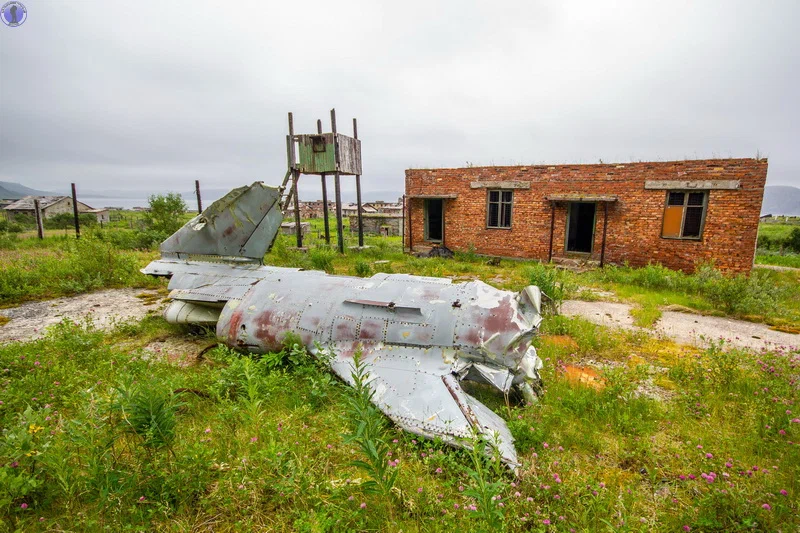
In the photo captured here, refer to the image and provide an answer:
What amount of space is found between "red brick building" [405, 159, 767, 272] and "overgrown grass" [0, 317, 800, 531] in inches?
328

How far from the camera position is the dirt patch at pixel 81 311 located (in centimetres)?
633

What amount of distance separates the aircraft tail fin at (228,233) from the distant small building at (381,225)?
23.0 meters

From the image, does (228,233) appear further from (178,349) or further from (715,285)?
(715,285)

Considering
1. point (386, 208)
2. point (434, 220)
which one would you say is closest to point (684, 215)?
point (434, 220)

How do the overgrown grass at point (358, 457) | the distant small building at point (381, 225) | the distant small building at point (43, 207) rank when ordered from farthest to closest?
the distant small building at point (43, 207) → the distant small building at point (381, 225) → the overgrown grass at point (358, 457)

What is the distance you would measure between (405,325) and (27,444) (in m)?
3.31

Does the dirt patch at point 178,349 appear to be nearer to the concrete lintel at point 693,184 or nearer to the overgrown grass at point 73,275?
the overgrown grass at point 73,275

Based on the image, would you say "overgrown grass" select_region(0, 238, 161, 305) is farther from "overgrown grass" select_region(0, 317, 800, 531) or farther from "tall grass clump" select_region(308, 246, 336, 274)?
"overgrown grass" select_region(0, 317, 800, 531)

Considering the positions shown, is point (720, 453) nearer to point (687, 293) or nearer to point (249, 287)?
point (249, 287)

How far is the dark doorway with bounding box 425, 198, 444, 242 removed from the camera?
16.0m

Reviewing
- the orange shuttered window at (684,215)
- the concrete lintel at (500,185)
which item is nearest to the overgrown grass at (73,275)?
the concrete lintel at (500,185)

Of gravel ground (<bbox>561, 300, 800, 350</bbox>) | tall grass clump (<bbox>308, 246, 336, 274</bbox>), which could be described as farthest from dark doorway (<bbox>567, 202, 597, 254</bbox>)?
tall grass clump (<bbox>308, 246, 336, 274</bbox>)

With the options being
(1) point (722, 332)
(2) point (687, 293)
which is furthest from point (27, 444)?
(2) point (687, 293)

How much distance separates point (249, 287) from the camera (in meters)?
5.61
